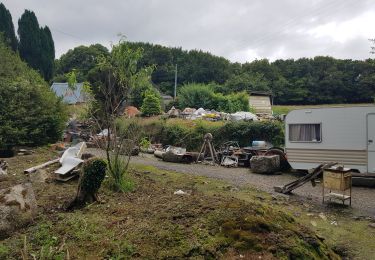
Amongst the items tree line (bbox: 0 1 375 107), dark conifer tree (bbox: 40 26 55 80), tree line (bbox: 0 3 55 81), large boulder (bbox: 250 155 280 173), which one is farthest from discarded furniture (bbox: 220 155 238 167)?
dark conifer tree (bbox: 40 26 55 80)

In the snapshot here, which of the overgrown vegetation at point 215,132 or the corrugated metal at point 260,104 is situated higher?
the corrugated metal at point 260,104

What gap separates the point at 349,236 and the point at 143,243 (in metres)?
3.93

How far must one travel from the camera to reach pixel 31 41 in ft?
130

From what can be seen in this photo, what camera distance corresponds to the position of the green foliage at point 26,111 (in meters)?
13.1

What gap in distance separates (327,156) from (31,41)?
3960cm

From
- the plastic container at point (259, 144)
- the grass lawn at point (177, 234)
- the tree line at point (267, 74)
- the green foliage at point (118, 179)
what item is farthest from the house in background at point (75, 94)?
the tree line at point (267, 74)

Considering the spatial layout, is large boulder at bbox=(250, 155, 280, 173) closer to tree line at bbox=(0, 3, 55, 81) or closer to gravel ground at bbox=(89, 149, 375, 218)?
gravel ground at bbox=(89, 149, 375, 218)

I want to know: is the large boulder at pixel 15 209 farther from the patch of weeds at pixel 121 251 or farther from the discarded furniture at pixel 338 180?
the discarded furniture at pixel 338 180

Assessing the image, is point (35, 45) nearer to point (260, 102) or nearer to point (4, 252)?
point (260, 102)

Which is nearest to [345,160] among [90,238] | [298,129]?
[298,129]

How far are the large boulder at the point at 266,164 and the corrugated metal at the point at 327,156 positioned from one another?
0.69 meters

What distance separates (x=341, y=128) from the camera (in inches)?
429

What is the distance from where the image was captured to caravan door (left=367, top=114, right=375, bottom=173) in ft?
33.8

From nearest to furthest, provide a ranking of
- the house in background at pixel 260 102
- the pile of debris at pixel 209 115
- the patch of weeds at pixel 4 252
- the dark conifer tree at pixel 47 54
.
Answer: the patch of weeds at pixel 4 252
the pile of debris at pixel 209 115
the house in background at pixel 260 102
the dark conifer tree at pixel 47 54
